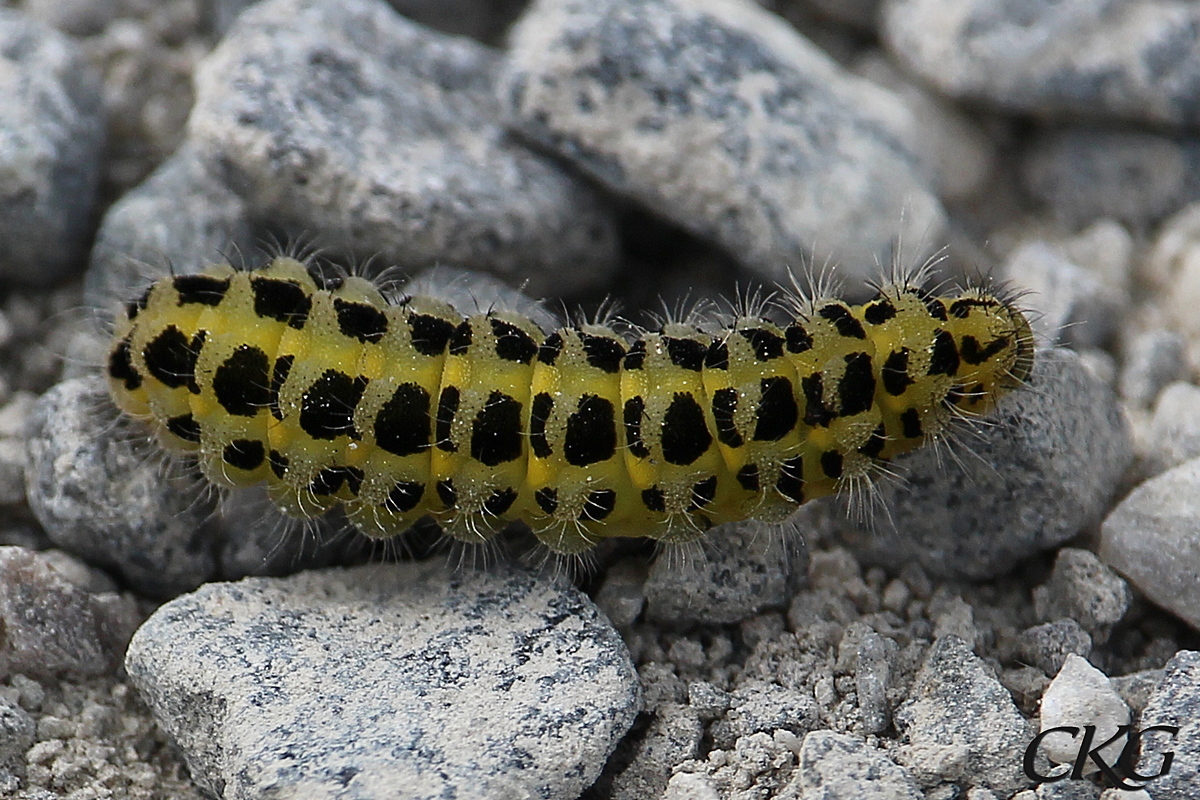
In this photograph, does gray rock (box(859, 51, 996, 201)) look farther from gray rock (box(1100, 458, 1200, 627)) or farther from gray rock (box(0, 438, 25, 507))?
gray rock (box(0, 438, 25, 507))

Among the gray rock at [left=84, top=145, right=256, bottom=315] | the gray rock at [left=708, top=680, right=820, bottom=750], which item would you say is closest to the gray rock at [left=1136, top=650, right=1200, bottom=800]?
the gray rock at [left=708, top=680, right=820, bottom=750]

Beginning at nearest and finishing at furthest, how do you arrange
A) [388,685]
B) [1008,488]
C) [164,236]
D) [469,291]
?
1. [388,685]
2. [1008,488]
3. [469,291]
4. [164,236]

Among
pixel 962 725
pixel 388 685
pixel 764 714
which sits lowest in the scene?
pixel 388 685

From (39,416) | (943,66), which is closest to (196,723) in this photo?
(39,416)

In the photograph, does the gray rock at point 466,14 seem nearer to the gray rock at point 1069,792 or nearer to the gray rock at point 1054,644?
the gray rock at point 1054,644

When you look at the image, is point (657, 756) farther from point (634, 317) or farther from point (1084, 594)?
point (634, 317)

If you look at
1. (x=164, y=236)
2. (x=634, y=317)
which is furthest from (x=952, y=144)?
(x=164, y=236)

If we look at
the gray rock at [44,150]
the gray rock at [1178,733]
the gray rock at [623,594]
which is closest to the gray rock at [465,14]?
the gray rock at [44,150]
